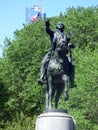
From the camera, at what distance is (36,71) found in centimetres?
4941

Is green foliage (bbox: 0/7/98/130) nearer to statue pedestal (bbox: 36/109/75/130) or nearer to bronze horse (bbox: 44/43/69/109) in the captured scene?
bronze horse (bbox: 44/43/69/109)

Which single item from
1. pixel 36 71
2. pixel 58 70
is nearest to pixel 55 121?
pixel 58 70

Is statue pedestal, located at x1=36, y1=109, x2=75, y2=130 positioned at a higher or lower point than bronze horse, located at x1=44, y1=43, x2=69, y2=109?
lower

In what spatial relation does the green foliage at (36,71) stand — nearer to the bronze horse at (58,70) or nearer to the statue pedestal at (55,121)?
the bronze horse at (58,70)

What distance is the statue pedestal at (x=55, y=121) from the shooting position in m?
19.7

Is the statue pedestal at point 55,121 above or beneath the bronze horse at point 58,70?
beneath

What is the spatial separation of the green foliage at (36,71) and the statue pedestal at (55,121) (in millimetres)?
19790

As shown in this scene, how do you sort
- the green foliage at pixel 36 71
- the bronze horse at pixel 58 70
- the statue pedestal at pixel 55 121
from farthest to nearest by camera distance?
the green foliage at pixel 36 71 < the bronze horse at pixel 58 70 < the statue pedestal at pixel 55 121

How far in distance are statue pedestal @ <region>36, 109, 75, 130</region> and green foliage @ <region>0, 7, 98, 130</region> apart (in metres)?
19.8

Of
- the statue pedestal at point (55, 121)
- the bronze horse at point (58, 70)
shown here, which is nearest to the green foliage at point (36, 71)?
the bronze horse at point (58, 70)

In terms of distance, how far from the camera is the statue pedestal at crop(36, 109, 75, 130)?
19.7m

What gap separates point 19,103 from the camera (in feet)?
163

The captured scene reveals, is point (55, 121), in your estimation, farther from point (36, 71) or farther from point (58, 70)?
point (36, 71)

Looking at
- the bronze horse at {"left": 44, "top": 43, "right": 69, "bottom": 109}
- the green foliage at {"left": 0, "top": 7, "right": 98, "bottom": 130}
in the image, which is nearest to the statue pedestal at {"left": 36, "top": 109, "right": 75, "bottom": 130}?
the bronze horse at {"left": 44, "top": 43, "right": 69, "bottom": 109}
